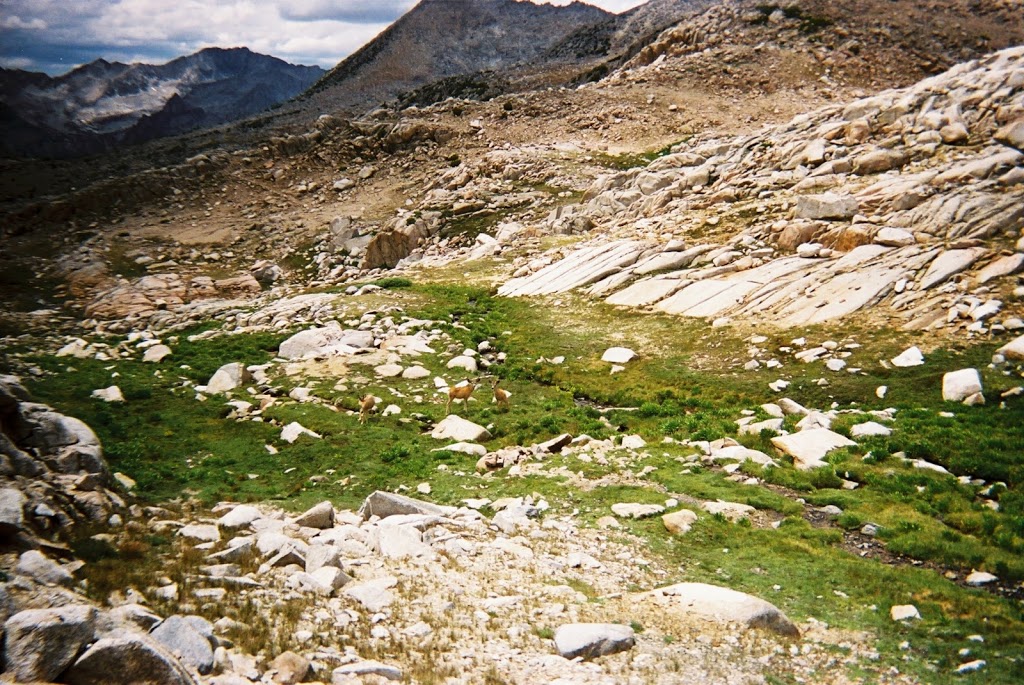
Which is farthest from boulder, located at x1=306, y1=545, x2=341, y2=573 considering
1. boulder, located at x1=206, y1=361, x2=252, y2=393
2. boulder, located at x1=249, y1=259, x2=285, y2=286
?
boulder, located at x1=249, y1=259, x2=285, y2=286

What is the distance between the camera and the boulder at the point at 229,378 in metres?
25.5

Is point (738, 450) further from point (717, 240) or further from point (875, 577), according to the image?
point (717, 240)

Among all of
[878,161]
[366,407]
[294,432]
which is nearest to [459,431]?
[366,407]

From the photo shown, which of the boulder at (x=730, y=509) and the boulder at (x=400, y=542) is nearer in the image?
the boulder at (x=400, y=542)

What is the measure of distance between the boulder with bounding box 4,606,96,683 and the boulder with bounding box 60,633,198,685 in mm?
171

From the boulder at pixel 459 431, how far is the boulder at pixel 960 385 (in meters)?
15.6

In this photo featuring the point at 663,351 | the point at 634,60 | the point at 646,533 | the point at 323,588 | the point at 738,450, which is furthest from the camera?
the point at 634,60

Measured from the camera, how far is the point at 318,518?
600 inches

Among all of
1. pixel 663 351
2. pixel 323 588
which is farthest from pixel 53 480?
pixel 663 351

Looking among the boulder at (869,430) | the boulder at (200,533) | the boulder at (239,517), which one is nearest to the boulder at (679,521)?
the boulder at (869,430)

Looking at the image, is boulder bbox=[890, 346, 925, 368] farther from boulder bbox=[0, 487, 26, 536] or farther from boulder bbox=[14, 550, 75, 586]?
boulder bbox=[0, 487, 26, 536]

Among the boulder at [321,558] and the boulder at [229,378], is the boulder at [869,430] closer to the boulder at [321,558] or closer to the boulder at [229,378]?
the boulder at [321,558]

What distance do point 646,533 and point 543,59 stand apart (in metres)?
155

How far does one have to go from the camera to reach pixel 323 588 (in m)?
11.4
